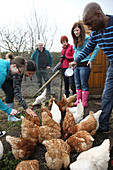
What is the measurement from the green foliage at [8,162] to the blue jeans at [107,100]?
1.36m

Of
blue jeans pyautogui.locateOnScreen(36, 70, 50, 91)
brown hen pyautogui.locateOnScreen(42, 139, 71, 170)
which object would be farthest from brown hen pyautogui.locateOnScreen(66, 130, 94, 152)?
blue jeans pyautogui.locateOnScreen(36, 70, 50, 91)

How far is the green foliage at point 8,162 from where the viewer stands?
1.55 m

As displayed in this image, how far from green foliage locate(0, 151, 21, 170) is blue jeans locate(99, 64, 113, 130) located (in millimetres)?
1355

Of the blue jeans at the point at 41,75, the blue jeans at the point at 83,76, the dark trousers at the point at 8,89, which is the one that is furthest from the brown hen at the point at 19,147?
the blue jeans at the point at 41,75

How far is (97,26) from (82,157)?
152cm

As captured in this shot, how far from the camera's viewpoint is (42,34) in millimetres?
7461

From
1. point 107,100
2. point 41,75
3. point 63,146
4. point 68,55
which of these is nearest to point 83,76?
point 68,55

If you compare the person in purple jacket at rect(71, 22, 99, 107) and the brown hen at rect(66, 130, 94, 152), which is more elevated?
the person in purple jacket at rect(71, 22, 99, 107)

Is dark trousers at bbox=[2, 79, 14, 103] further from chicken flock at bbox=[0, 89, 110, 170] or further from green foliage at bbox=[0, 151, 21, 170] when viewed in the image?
green foliage at bbox=[0, 151, 21, 170]

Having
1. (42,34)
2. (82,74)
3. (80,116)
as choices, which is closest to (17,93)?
(80,116)

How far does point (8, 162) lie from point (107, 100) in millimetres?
1566

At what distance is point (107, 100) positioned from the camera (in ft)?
6.43

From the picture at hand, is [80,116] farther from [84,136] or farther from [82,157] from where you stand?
[82,157]

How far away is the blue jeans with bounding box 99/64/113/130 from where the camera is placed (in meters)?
1.89
